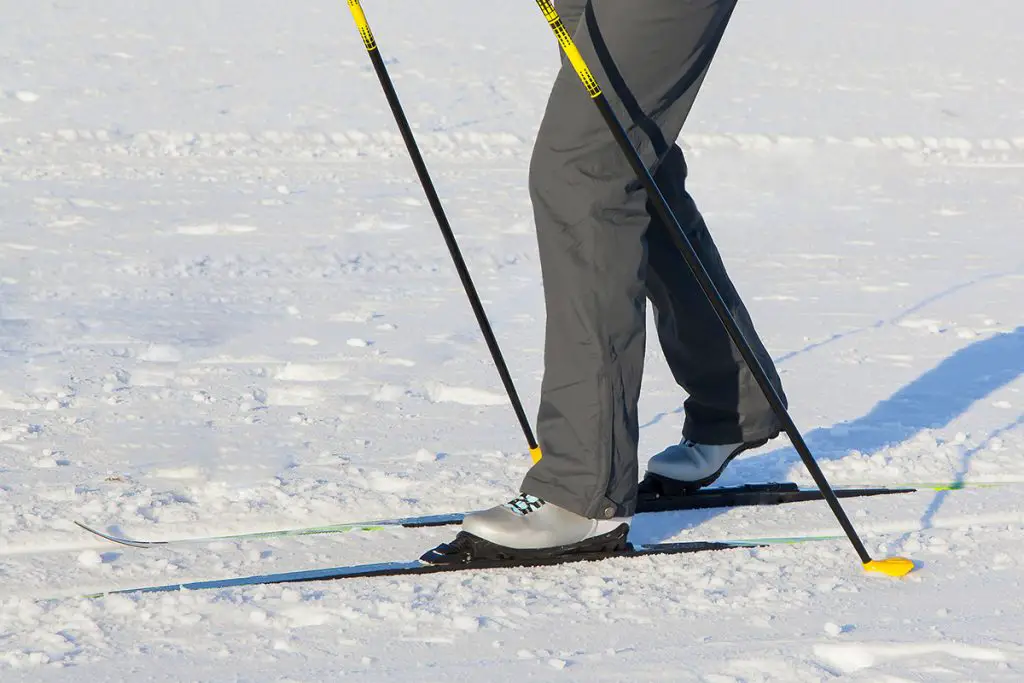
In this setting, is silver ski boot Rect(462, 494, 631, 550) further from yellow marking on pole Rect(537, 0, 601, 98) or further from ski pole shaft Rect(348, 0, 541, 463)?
yellow marking on pole Rect(537, 0, 601, 98)

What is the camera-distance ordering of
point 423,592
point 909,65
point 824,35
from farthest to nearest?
1. point 824,35
2. point 909,65
3. point 423,592

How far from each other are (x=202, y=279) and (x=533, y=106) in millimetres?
4494

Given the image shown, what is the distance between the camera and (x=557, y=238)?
7.81 ft

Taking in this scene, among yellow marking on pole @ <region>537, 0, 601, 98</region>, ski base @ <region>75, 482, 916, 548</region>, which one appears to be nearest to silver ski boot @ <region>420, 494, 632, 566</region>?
ski base @ <region>75, 482, 916, 548</region>

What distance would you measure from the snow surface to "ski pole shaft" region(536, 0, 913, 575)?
0.19ft

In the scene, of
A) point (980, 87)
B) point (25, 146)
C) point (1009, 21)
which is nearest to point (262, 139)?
point (25, 146)

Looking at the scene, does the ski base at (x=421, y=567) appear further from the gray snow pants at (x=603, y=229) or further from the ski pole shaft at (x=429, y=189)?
the ski pole shaft at (x=429, y=189)

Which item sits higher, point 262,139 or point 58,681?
point 58,681

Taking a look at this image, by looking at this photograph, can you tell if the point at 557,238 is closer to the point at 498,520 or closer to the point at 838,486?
the point at 498,520

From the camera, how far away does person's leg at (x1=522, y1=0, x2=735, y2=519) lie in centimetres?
235

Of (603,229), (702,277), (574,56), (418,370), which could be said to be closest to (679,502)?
(702,277)

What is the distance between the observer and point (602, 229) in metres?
2.36

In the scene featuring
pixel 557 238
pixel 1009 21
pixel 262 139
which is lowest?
pixel 1009 21

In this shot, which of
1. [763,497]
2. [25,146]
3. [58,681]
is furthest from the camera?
[25,146]
